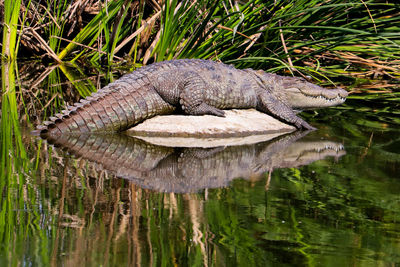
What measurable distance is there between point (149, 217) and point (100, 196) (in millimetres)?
451

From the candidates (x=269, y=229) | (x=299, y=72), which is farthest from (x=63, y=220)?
(x=299, y=72)

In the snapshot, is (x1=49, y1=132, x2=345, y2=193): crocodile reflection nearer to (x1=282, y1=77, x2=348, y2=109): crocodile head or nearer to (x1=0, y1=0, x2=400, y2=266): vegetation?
(x1=0, y1=0, x2=400, y2=266): vegetation

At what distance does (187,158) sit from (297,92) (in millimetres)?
2583

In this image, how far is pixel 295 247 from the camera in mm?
2547

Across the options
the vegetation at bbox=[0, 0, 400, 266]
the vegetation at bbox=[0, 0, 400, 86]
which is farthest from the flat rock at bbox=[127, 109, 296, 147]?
the vegetation at bbox=[0, 0, 400, 86]

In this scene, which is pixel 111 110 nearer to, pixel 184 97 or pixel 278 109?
pixel 184 97

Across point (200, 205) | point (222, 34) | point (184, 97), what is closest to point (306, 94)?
point (222, 34)

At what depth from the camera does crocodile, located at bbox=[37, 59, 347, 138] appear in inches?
199

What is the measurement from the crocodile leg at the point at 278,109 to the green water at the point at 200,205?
0.89 meters

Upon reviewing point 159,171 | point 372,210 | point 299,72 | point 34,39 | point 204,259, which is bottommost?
point 204,259

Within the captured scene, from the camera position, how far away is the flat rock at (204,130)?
5035 mm

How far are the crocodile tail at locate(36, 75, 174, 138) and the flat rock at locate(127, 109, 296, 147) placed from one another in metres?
0.12

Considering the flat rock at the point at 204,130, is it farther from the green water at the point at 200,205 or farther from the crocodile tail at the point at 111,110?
the green water at the point at 200,205

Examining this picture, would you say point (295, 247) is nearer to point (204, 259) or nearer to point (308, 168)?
point (204, 259)
